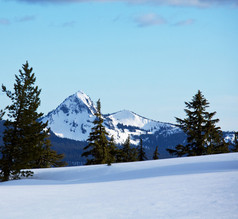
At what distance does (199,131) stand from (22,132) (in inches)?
863

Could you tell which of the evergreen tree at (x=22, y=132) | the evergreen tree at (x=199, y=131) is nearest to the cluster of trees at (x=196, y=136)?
the evergreen tree at (x=199, y=131)

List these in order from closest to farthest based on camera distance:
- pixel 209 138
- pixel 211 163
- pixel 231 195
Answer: pixel 231 195, pixel 211 163, pixel 209 138

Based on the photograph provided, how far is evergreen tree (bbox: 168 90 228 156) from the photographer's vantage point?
129ft

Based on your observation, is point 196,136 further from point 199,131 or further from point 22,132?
point 22,132

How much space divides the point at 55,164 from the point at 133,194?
34.1 meters

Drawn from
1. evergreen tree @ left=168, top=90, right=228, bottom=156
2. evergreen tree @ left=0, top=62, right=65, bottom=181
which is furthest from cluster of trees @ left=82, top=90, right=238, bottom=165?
evergreen tree @ left=0, top=62, right=65, bottom=181

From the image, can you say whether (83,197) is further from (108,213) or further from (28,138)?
(28,138)

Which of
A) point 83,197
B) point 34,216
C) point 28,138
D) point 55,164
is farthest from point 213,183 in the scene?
point 55,164

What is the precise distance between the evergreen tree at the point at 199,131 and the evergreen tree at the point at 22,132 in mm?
18363

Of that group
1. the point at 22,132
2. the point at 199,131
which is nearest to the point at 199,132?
the point at 199,131

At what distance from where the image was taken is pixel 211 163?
22.3 m

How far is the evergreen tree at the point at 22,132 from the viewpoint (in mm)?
27625

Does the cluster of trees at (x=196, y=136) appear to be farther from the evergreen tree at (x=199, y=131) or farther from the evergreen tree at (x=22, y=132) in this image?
the evergreen tree at (x=22, y=132)

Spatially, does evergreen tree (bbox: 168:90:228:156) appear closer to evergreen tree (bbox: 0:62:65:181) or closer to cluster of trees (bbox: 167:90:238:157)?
cluster of trees (bbox: 167:90:238:157)
